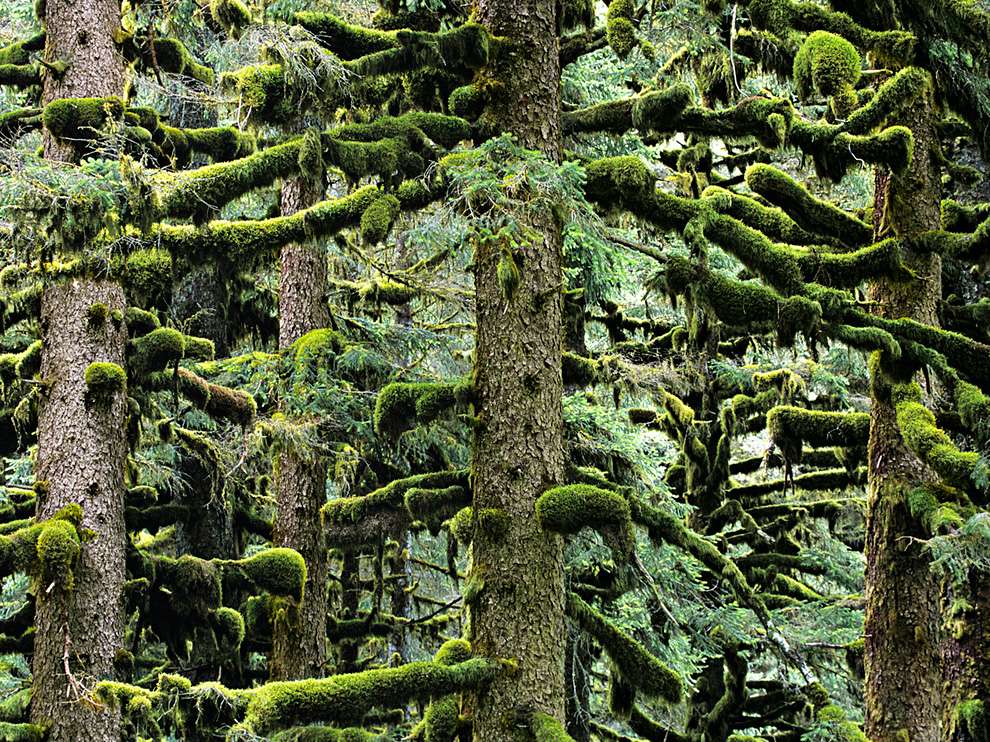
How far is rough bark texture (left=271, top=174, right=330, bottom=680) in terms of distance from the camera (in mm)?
12102

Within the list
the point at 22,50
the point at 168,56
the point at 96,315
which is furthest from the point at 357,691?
the point at 22,50

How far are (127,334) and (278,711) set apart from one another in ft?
16.5

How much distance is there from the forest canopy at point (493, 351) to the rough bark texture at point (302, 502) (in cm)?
5

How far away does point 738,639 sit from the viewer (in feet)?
39.9

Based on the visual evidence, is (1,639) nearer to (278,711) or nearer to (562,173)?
(278,711)

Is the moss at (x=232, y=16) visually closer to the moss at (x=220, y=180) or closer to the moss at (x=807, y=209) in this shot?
the moss at (x=220, y=180)

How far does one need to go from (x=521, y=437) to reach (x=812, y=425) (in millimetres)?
4200

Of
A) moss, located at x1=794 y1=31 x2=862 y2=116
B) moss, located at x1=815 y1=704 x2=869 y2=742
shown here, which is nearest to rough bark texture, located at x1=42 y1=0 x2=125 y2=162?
moss, located at x1=794 y1=31 x2=862 y2=116

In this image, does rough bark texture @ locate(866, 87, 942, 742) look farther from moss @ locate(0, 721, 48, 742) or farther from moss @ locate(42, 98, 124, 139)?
moss @ locate(42, 98, 124, 139)

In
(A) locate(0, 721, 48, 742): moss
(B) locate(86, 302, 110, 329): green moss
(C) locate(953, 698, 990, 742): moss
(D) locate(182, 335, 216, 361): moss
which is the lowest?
(A) locate(0, 721, 48, 742): moss

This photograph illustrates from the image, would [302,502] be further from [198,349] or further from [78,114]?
[78,114]

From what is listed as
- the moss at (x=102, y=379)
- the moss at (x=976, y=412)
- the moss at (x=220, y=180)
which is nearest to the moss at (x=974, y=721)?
the moss at (x=976, y=412)

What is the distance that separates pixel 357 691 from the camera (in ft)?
24.1

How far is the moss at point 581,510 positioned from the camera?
757cm
